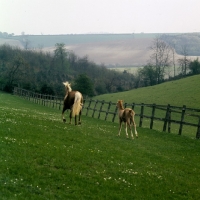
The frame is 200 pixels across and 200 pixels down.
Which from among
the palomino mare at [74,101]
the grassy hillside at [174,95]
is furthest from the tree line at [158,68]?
the palomino mare at [74,101]

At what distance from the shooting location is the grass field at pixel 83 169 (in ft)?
25.5

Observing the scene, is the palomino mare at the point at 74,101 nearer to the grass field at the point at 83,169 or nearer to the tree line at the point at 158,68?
the grass field at the point at 83,169

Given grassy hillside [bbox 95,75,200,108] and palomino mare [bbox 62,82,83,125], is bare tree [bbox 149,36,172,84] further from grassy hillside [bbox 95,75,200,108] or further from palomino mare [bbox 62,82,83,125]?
palomino mare [bbox 62,82,83,125]

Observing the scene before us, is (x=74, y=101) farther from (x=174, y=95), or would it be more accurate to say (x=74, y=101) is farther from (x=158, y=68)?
(x=158, y=68)

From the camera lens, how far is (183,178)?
35.4 ft

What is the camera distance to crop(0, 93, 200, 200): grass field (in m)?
7.79

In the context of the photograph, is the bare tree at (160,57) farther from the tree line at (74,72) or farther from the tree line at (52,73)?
the tree line at (52,73)

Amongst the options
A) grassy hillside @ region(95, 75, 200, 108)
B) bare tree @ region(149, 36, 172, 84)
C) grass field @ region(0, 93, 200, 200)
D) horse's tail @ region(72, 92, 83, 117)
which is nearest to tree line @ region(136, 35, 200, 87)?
bare tree @ region(149, 36, 172, 84)

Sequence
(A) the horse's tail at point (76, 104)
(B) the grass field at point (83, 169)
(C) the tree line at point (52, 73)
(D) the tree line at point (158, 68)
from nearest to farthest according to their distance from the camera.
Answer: (B) the grass field at point (83, 169) < (A) the horse's tail at point (76, 104) < (C) the tree line at point (52, 73) < (D) the tree line at point (158, 68)

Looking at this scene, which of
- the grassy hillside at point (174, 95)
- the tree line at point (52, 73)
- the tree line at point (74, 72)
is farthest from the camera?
the tree line at point (52, 73)

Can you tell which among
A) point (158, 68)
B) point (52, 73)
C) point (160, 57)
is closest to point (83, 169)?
point (158, 68)

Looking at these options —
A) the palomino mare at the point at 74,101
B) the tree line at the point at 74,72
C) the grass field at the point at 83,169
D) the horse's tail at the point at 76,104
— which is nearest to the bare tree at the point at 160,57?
the tree line at the point at 74,72

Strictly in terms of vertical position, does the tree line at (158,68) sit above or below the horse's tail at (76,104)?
above

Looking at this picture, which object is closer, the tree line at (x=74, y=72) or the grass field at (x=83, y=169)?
the grass field at (x=83, y=169)
